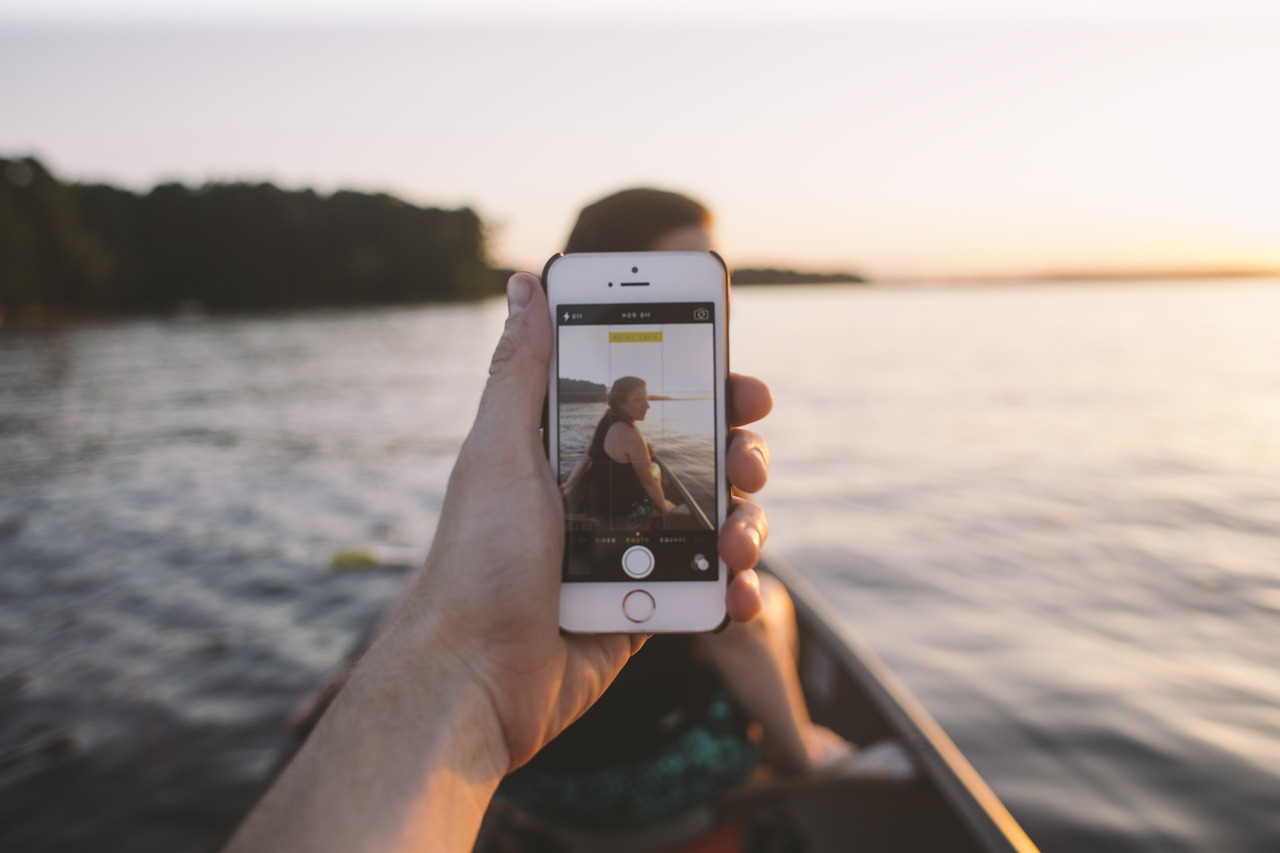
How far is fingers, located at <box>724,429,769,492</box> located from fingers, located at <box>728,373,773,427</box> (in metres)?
0.05

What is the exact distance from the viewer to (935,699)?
6.88 meters

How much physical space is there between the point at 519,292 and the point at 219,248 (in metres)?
85.3

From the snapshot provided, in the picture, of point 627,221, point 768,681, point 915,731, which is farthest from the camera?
point 915,731

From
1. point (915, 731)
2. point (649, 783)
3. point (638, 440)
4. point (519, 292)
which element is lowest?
point (915, 731)

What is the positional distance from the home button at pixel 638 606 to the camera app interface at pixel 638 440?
0.13 feet

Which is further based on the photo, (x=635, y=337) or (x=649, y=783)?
(x=649, y=783)

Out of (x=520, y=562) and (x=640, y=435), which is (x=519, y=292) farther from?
(x=520, y=562)

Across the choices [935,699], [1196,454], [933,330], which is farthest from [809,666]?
[933,330]

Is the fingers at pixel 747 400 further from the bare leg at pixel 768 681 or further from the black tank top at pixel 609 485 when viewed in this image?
the bare leg at pixel 768 681

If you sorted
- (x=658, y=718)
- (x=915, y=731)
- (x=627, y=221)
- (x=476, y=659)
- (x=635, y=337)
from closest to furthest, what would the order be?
(x=476, y=659) < (x=635, y=337) < (x=658, y=718) < (x=627, y=221) < (x=915, y=731)

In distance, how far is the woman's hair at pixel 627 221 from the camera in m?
3.01

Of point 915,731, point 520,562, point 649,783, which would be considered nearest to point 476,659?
point 520,562

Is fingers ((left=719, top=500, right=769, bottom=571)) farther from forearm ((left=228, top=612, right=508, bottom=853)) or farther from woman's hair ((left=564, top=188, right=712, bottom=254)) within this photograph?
woman's hair ((left=564, top=188, right=712, bottom=254))

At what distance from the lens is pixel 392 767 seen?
57.7 inches
